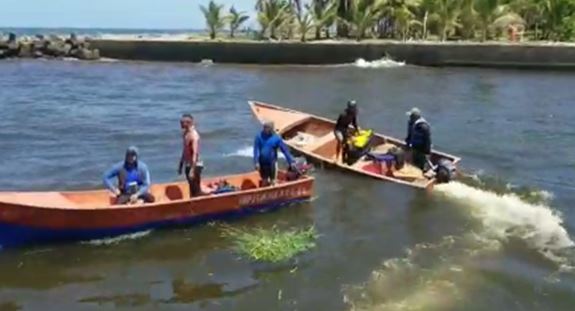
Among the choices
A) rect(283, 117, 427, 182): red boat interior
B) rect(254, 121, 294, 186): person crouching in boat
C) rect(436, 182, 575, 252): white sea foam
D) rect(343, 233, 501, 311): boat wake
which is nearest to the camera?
rect(343, 233, 501, 311): boat wake

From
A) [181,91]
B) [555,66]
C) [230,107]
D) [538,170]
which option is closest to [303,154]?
[538,170]

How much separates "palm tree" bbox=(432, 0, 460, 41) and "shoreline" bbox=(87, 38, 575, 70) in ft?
12.9

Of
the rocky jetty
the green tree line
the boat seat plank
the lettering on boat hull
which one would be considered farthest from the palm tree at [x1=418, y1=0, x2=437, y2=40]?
the lettering on boat hull

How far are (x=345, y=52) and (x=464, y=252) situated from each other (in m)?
45.5

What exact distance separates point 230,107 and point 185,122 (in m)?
19.7

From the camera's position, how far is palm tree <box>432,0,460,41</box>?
201 feet

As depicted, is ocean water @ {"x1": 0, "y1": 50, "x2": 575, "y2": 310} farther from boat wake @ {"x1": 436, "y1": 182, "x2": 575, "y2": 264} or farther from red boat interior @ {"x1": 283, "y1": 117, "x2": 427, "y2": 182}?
red boat interior @ {"x1": 283, "y1": 117, "x2": 427, "y2": 182}

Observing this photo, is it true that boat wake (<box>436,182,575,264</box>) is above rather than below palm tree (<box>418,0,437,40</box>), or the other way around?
below

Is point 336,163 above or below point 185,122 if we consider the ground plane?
below

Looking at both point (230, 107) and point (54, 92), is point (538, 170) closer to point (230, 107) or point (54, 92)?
point (230, 107)

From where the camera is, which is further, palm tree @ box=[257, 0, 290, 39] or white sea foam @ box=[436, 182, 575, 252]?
palm tree @ box=[257, 0, 290, 39]

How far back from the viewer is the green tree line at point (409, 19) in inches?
2419

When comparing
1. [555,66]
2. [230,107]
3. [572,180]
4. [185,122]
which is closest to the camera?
[185,122]

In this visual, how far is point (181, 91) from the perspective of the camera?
4138 centimetres
